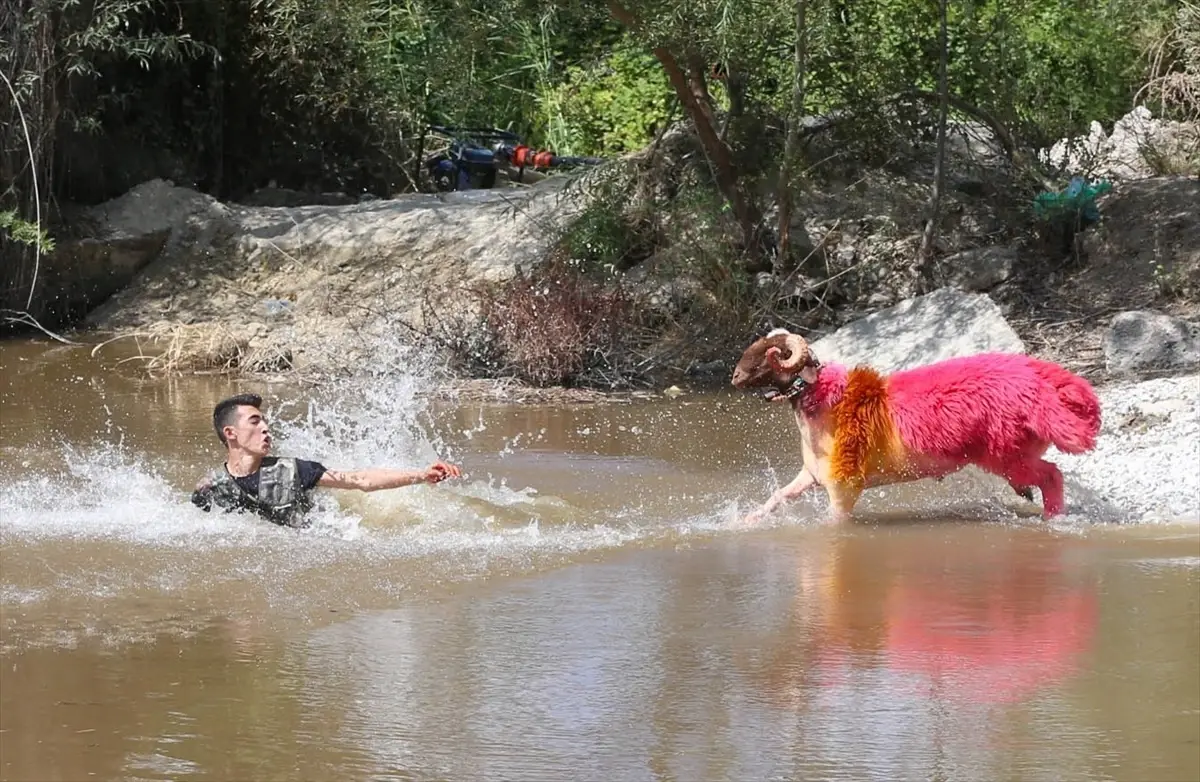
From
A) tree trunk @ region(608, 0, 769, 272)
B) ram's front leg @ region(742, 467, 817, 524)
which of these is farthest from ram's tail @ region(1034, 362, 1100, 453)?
tree trunk @ region(608, 0, 769, 272)

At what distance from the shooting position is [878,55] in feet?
39.1

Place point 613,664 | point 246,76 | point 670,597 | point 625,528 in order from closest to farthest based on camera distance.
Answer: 1. point 613,664
2. point 670,597
3. point 625,528
4. point 246,76

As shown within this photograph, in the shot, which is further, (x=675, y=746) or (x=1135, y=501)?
(x=1135, y=501)

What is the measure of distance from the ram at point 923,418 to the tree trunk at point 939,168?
179 inches

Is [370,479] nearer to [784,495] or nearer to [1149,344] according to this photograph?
[784,495]

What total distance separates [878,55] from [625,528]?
585 cm

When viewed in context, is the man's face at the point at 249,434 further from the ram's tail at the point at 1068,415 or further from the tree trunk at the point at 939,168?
the tree trunk at the point at 939,168

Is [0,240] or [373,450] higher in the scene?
[0,240]

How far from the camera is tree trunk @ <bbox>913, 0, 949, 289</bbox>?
38.0ft

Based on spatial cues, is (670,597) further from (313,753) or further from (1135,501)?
(1135,501)

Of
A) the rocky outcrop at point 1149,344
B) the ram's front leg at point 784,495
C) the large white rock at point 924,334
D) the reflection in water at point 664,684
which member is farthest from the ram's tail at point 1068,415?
the rocky outcrop at point 1149,344

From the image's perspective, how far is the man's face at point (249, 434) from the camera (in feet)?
24.1

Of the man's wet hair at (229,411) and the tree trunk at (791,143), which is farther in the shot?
the tree trunk at (791,143)

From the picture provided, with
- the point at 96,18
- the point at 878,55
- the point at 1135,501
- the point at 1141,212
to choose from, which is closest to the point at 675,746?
the point at 1135,501
